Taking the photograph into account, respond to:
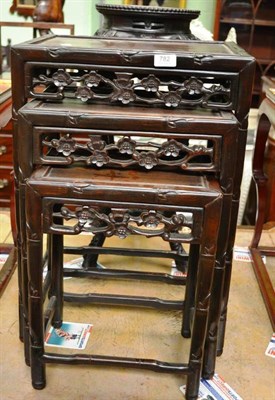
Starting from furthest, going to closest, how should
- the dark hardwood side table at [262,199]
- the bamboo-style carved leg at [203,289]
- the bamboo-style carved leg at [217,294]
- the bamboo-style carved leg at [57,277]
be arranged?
the dark hardwood side table at [262,199], the bamboo-style carved leg at [57,277], the bamboo-style carved leg at [217,294], the bamboo-style carved leg at [203,289]

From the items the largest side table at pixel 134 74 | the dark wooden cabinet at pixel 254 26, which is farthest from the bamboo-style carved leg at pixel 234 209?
the dark wooden cabinet at pixel 254 26

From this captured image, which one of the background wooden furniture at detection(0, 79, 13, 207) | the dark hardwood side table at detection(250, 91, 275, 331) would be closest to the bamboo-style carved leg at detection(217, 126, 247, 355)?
the dark hardwood side table at detection(250, 91, 275, 331)

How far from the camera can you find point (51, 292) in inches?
56.6

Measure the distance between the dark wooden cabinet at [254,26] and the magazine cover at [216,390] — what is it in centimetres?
238

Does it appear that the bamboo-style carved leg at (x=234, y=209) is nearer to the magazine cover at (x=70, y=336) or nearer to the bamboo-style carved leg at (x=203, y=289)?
the bamboo-style carved leg at (x=203, y=289)

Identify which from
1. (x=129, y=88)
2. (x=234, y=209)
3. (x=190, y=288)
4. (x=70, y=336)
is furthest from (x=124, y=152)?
(x=70, y=336)

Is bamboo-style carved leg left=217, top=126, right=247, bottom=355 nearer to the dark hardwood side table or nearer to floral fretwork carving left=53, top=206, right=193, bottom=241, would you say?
floral fretwork carving left=53, top=206, right=193, bottom=241

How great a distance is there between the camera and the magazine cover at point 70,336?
139 cm

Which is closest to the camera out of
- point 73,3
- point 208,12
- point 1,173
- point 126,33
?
point 126,33

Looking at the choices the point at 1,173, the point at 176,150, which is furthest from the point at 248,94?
the point at 1,173

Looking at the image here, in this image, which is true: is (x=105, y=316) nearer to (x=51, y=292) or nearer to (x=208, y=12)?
(x=51, y=292)

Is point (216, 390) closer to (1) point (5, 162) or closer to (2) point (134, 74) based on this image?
(2) point (134, 74)

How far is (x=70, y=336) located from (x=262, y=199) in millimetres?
885

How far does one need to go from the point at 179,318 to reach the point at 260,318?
0.26 metres
